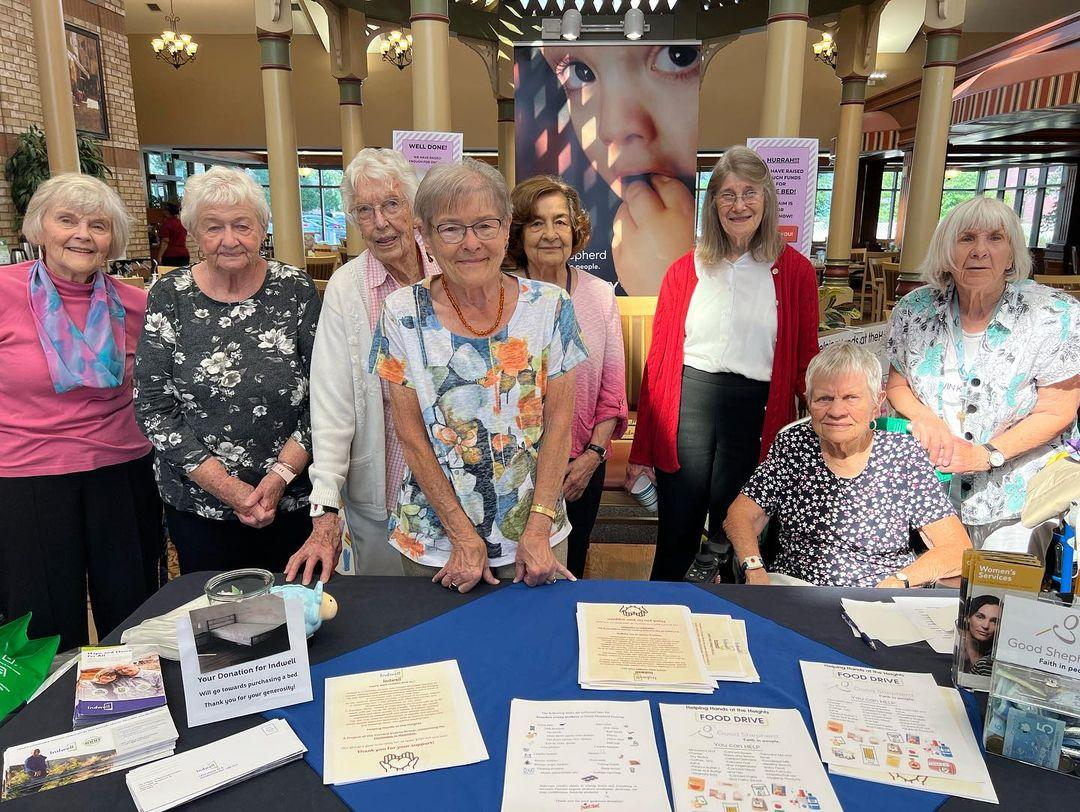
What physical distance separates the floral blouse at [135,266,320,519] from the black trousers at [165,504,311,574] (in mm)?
46

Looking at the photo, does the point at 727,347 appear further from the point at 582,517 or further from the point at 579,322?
the point at 582,517

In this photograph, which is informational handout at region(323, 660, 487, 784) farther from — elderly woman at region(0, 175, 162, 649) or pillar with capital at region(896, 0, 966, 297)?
pillar with capital at region(896, 0, 966, 297)

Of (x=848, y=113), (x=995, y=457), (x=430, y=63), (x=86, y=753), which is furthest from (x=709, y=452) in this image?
(x=848, y=113)

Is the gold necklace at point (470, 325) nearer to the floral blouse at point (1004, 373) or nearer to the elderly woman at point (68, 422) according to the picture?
the elderly woman at point (68, 422)

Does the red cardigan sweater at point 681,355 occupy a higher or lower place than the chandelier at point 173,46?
lower

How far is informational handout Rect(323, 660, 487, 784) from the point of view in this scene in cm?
108

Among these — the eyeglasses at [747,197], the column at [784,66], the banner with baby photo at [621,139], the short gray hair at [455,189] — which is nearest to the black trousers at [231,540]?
the short gray hair at [455,189]

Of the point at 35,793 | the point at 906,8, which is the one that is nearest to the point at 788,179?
the point at 35,793

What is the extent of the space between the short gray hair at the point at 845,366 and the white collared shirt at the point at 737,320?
50 cm

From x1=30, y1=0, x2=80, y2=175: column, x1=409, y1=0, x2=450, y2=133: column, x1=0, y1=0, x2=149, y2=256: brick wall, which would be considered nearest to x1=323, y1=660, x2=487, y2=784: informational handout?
x1=30, y1=0, x2=80, y2=175: column

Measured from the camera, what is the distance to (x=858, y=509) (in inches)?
75.9

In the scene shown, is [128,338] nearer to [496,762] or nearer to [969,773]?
[496,762]

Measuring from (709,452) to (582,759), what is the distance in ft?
5.25

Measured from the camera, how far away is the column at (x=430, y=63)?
213 inches
